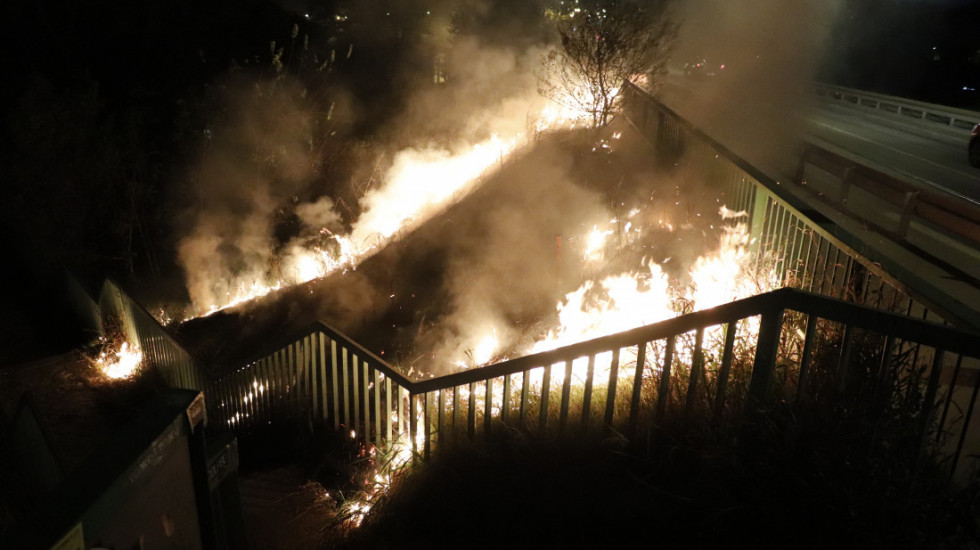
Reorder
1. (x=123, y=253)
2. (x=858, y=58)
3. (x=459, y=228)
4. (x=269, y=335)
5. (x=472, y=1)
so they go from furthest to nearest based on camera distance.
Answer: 1. (x=858, y=58)
2. (x=472, y=1)
3. (x=123, y=253)
4. (x=459, y=228)
5. (x=269, y=335)

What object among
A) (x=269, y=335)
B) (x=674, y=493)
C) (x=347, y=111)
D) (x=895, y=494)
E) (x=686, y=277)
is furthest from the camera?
(x=347, y=111)

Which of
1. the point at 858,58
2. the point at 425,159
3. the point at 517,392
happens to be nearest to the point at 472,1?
the point at 425,159

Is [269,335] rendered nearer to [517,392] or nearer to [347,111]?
[517,392]

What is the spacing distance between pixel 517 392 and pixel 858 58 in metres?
46.2

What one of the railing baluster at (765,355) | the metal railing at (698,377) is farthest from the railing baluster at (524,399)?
the railing baluster at (765,355)

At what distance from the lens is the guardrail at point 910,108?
21.3m

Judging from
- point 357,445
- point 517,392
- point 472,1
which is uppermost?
point 472,1

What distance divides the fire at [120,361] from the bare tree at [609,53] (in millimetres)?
9550

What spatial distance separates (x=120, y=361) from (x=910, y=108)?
85.3 feet

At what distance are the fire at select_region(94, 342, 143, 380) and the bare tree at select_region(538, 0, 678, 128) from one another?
955 centimetres

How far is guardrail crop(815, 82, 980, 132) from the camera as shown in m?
21.3

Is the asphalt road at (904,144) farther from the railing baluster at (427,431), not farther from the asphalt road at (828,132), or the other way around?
the railing baluster at (427,431)

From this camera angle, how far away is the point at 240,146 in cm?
1595

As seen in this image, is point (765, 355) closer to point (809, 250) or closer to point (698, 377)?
point (698, 377)
